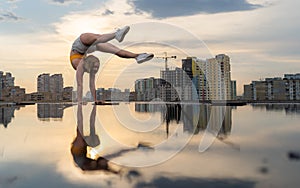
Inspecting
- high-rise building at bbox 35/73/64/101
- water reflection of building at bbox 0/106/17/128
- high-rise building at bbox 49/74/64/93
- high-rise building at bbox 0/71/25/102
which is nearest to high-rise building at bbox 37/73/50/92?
high-rise building at bbox 35/73/64/101

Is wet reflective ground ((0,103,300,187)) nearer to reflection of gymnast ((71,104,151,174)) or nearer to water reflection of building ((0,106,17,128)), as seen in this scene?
reflection of gymnast ((71,104,151,174))

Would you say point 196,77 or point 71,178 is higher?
point 196,77

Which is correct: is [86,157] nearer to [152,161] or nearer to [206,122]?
[152,161]

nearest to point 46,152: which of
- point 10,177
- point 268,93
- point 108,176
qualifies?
point 10,177

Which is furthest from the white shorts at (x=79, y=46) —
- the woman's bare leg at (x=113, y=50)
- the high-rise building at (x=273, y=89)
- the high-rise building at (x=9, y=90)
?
the high-rise building at (x=273, y=89)

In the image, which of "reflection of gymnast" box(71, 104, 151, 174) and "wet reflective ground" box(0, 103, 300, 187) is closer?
"wet reflective ground" box(0, 103, 300, 187)

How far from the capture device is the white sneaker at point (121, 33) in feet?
13.1

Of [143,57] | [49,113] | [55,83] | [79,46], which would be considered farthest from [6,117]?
[55,83]

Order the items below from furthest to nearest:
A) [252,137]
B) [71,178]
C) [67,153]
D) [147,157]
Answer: [252,137], [67,153], [147,157], [71,178]

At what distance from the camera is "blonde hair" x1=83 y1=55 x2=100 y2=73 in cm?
472

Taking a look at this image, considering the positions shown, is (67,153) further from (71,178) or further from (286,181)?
(286,181)

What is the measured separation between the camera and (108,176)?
2648 millimetres

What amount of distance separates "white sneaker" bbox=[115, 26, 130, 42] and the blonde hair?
2.08ft

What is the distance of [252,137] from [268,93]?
127 ft
